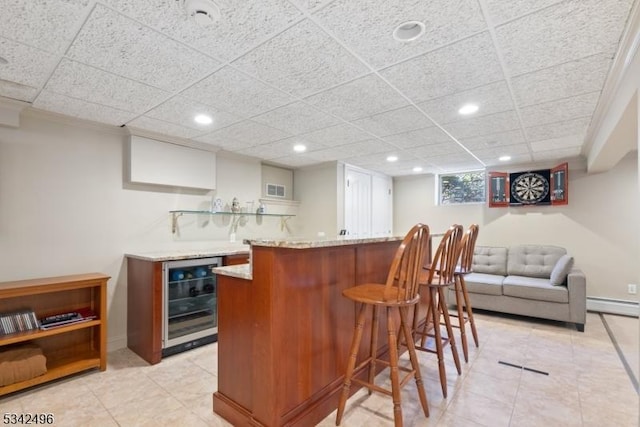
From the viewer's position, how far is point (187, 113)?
110 inches

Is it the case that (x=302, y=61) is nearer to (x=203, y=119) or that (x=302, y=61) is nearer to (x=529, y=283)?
(x=203, y=119)

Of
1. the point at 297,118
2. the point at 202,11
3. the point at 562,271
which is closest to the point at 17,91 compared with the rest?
the point at 202,11

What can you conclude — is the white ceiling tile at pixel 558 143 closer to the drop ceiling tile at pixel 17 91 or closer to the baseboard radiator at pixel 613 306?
the baseboard radiator at pixel 613 306

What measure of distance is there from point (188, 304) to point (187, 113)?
1946 mm

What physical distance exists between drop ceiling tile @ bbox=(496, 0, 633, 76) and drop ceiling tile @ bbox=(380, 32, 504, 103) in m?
0.10

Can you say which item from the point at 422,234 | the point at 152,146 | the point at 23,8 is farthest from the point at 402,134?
the point at 23,8

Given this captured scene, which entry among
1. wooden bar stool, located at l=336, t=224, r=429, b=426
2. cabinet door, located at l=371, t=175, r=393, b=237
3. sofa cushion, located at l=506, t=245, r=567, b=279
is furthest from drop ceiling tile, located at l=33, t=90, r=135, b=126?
sofa cushion, located at l=506, t=245, r=567, b=279

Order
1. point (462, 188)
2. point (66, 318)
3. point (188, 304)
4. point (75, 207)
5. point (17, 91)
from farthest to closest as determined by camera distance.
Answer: point (462, 188) < point (188, 304) < point (75, 207) < point (66, 318) < point (17, 91)

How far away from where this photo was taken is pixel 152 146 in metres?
3.38

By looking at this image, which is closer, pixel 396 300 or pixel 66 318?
pixel 396 300

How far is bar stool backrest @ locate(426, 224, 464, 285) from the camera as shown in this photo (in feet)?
7.47

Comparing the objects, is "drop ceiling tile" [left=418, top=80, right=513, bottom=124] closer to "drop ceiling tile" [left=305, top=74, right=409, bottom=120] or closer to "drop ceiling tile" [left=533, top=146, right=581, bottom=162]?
"drop ceiling tile" [left=305, top=74, right=409, bottom=120]

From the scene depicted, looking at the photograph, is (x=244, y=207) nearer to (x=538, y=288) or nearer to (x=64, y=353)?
(x=64, y=353)

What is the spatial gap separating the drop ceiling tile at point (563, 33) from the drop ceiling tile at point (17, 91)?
10.3ft
